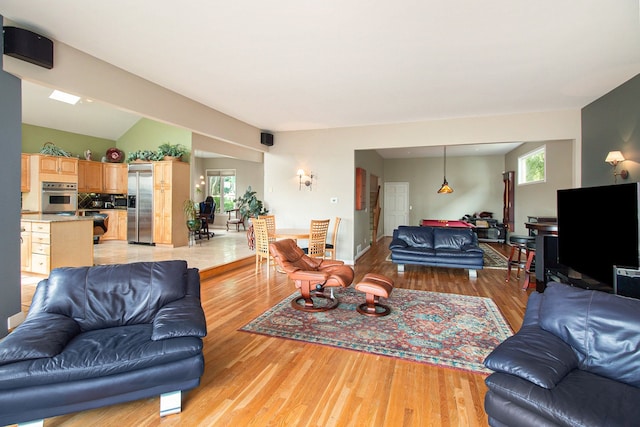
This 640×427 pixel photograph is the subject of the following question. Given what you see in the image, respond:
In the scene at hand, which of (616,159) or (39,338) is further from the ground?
(616,159)

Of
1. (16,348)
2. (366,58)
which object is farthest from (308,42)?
(16,348)

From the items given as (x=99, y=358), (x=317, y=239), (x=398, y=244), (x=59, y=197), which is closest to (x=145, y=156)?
(x=59, y=197)

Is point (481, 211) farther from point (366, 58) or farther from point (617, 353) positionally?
point (617, 353)

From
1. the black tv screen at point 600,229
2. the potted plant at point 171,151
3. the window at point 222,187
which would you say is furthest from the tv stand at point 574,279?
the window at point 222,187

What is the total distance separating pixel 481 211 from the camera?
1012cm

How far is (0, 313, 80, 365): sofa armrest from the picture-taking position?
1.67m

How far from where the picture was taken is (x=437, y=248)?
592 centimetres

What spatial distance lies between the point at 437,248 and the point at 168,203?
20.5ft

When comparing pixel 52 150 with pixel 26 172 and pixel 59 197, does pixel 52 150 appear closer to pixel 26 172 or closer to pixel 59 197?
pixel 26 172

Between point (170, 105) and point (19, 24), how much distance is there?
172cm

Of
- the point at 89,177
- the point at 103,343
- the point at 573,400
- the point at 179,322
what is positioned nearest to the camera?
the point at 573,400

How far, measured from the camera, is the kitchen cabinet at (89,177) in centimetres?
803

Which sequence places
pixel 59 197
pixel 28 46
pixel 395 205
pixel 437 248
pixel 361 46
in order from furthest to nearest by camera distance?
pixel 395 205 → pixel 59 197 → pixel 437 248 → pixel 361 46 → pixel 28 46

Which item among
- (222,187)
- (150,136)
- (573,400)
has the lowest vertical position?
(573,400)
